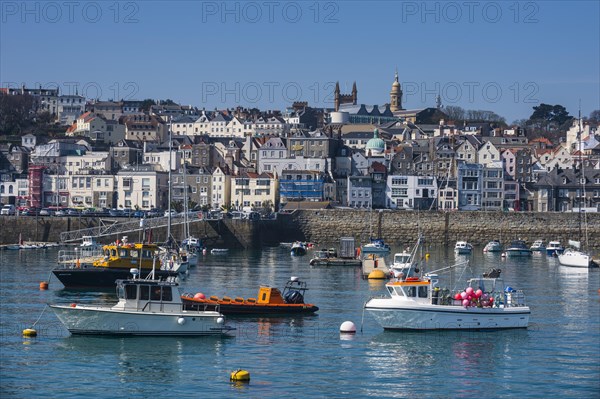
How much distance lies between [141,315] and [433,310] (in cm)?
938

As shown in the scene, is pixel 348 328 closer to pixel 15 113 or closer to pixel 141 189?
pixel 141 189

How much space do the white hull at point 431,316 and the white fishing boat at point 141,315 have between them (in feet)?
18.8

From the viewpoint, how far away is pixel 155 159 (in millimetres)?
130750

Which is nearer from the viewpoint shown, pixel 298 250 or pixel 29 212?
pixel 298 250

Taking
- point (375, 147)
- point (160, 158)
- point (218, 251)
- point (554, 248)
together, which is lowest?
point (218, 251)

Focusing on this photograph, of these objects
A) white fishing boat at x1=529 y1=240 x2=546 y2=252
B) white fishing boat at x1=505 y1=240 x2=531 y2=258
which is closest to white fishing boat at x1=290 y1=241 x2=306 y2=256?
white fishing boat at x1=505 y1=240 x2=531 y2=258

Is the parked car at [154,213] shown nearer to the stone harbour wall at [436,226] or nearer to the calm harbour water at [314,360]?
the stone harbour wall at [436,226]

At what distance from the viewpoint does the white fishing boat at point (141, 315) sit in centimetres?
3741

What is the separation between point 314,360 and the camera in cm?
3512

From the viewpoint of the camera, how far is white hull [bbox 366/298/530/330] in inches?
1551

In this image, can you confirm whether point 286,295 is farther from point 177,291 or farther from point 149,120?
point 149,120

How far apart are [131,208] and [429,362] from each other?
270 ft

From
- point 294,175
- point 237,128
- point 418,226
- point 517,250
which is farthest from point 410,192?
point 237,128

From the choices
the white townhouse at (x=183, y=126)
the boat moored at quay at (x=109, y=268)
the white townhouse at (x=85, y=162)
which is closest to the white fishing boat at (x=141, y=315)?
the boat moored at quay at (x=109, y=268)
